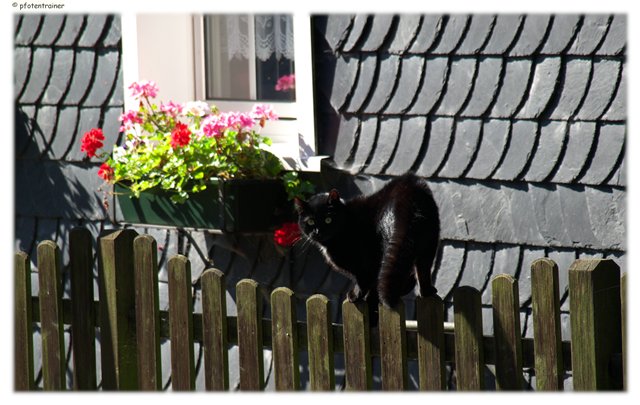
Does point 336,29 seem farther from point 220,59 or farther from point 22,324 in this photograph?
point 22,324

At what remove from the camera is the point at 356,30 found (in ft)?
15.0

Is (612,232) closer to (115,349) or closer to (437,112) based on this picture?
(437,112)

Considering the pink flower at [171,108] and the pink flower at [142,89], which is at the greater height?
the pink flower at [142,89]

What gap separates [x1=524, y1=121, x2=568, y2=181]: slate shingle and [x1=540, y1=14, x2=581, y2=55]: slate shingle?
0.93 feet

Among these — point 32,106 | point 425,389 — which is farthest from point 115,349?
point 32,106

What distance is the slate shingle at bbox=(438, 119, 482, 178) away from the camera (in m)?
4.27

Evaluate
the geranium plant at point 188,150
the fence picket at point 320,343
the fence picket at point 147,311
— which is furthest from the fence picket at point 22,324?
the fence picket at point 320,343

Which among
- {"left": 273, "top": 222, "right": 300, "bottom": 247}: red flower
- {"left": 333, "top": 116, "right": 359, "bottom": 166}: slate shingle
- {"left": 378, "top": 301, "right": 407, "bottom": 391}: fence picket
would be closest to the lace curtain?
{"left": 333, "top": 116, "right": 359, "bottom": 166}: slate shingle

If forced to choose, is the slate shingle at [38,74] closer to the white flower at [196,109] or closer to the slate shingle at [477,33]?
the white flower at [196,109]

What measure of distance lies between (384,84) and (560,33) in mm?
838

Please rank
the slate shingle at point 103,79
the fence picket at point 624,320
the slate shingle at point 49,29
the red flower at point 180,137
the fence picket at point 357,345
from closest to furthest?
the fence picket at point 624,320 < the fence picket at point 357,345 < the red flower at point 180,137 < the slate shingle at point 103,79 < the slate shingle at point 49,29

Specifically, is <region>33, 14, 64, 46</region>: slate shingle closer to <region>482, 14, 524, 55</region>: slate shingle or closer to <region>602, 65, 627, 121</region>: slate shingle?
<region>482, 14, 524, 55</region>: slate shingle

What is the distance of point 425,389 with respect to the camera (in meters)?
3.08

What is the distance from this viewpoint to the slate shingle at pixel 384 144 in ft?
14.7
